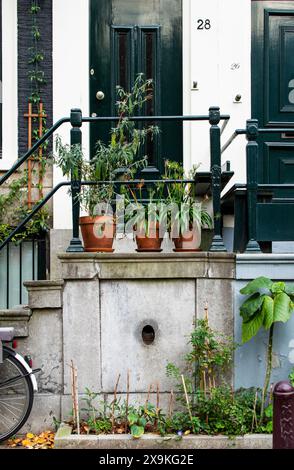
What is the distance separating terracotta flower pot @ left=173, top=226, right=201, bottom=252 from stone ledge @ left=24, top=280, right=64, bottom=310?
1000 millimetres

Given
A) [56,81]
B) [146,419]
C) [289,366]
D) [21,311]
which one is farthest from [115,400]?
[56,81]

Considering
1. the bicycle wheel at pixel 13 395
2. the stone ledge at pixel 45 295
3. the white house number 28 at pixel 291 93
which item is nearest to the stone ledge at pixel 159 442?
the bicycle wheel at pixel 13 395

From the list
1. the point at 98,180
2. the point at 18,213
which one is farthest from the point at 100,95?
the point at 98,180

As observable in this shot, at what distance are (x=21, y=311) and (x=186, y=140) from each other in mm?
2658

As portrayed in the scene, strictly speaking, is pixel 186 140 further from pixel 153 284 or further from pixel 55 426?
pixel 55 426

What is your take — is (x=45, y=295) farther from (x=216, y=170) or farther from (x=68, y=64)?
(x=68, y=64)

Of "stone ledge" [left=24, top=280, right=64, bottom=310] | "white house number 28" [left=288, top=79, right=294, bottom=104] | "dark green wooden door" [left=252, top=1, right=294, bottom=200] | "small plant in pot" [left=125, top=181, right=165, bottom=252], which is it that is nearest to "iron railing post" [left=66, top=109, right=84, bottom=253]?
"stone ledge" [left=24, top=280, right=64, bottom=310]

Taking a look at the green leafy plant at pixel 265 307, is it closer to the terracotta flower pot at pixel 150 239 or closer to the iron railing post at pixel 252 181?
the iron railing post at pixel 252 181

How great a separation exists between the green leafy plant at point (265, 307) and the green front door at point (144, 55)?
227 cm

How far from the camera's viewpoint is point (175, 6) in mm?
6418

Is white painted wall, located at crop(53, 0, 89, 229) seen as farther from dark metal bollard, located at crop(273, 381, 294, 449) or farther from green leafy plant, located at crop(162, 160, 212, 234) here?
dark metal bollard, located at crop(273, 381, 294, 449)

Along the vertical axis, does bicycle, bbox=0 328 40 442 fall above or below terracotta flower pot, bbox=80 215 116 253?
below

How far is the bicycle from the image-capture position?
450 cm

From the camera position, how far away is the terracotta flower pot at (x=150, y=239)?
4.80 m
